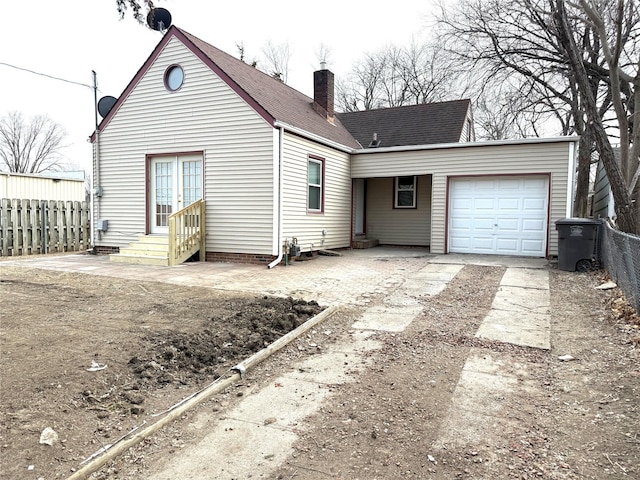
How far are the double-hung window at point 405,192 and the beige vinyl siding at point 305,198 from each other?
206 centimetres

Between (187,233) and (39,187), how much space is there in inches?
362

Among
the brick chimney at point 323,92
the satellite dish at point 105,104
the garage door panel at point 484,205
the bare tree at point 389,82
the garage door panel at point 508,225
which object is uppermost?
the bare tree at point 389,82

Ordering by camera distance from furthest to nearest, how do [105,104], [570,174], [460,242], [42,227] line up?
[42,227]
[105,104]
[460,242]
[570,174]

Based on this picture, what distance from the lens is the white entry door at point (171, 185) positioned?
1191 cm

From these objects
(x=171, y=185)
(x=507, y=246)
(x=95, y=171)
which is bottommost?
(x=507, y=246)

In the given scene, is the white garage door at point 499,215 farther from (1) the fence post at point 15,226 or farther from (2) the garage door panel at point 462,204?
(1) the fence post at point 15,226

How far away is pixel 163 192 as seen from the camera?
484 inches

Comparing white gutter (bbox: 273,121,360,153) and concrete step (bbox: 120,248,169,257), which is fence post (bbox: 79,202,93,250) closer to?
concrete step (bbox: 120,248,169,257)

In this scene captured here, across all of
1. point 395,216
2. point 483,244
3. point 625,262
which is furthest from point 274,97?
A: point 625,262

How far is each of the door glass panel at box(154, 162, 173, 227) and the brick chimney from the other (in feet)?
20.0

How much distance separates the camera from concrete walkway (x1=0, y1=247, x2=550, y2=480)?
280 cm

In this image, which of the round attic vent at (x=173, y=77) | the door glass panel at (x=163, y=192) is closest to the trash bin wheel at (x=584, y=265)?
the door glass panel at (x=163, y=192)

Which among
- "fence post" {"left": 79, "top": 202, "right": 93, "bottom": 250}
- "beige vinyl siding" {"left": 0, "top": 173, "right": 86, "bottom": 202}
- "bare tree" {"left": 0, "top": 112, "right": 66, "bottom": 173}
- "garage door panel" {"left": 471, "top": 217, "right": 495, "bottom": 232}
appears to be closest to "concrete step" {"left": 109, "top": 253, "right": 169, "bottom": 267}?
"fence post" {"left": 79, "top": 202, "right": 93, "bottom": 250}

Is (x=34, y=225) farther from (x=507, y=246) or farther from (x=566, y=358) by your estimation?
(x=566, y=358)
